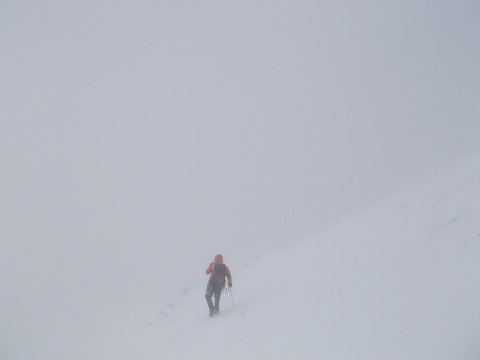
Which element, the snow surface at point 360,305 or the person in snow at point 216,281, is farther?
the person in snow at point 216,281

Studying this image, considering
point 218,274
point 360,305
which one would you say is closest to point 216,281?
point 218,274

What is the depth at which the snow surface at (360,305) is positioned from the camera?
7.10 m

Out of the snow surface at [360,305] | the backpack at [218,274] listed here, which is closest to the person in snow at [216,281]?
the backpack at [218,274]

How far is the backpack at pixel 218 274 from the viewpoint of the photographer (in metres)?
15.4

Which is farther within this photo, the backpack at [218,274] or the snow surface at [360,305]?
the backpack at [218,274]

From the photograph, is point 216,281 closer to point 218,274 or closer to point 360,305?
point 218,274

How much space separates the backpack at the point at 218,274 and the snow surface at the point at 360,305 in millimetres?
1229

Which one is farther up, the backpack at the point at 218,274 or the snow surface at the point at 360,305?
the backpack at the point at 218,274

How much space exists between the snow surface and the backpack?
1.23m

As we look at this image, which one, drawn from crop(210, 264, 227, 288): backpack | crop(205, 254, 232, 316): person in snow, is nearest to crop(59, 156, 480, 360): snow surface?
crop(205, 254, 232, 316): person in snow

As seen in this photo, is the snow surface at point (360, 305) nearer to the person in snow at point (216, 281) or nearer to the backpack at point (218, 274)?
the person in snow at point (216, 281)

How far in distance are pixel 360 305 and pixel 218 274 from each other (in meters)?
7.27

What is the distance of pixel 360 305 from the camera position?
9.38 m

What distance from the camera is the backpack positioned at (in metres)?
15.4
